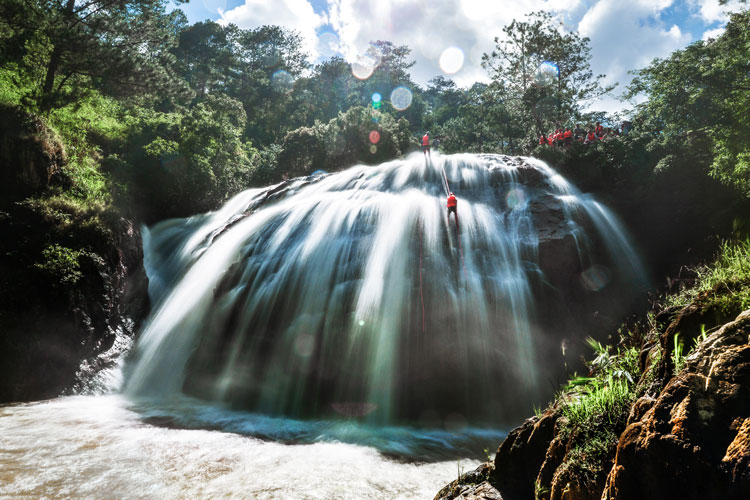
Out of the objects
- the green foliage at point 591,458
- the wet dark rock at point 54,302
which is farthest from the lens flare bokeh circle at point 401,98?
the green foliage at point 591,458

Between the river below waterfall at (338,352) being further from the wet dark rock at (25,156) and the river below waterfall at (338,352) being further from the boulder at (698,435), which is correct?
the wet dark rock at (25,156)

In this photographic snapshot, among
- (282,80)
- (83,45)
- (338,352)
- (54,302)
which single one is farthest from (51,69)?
(282,80)

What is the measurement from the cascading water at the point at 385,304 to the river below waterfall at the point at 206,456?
96 cm

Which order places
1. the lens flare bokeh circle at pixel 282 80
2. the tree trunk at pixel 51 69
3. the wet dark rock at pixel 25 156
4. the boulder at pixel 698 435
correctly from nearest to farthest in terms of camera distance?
the boulder at pixel 698 435
the wet dark rock at pixel 25 156
the tree trunk at pixel 51 69
the lens flare bokeh circle at pixel 282 80

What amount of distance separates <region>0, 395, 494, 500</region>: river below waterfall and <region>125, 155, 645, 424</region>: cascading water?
3.17ft

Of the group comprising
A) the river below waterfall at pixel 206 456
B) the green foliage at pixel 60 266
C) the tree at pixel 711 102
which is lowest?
the river below waterfall at pixel 206 456

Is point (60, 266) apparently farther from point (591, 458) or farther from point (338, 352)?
point (591, 458)

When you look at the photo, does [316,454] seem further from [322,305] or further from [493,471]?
[322,305]

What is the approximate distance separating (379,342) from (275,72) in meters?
50.5

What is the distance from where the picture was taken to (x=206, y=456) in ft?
15.3

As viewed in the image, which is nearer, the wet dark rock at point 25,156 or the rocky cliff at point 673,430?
the rocky cliff at point 673,430

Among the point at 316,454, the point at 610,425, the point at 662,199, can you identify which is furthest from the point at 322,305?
the point at 662,199

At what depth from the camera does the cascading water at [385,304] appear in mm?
7449

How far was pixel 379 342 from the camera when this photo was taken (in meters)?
7.69
